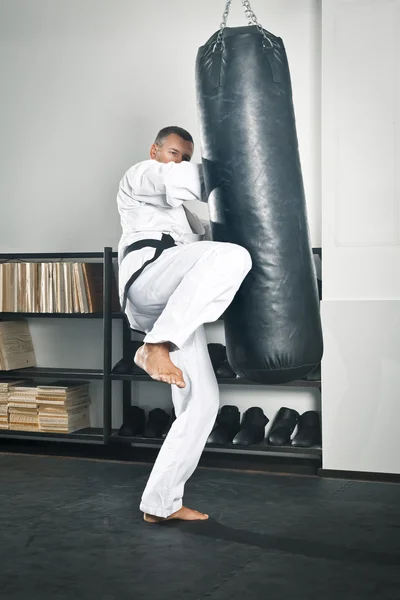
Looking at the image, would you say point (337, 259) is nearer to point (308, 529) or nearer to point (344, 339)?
point (344, 339)

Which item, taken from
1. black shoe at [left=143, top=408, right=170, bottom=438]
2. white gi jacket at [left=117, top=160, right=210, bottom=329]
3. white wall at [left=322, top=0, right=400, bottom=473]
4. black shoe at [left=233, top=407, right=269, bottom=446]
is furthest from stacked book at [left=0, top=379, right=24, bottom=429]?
white wall at [left=322, top=0, right=400, bottom=473]

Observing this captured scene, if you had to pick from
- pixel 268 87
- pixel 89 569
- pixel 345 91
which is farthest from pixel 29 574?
pixel 345 91

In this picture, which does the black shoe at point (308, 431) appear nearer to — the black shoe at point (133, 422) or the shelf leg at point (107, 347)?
the black shoe at point (133, 422)

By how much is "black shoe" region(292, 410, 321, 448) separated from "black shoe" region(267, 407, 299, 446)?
5cm

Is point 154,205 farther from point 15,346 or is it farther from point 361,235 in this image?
point 15,346

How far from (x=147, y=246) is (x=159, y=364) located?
2.22ft

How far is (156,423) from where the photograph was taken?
4426 mm

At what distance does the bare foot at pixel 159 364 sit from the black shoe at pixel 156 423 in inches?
67.9

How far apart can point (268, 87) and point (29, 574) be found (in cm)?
198

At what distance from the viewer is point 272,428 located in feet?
14.2

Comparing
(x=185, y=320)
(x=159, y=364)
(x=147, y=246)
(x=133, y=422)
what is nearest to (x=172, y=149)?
(x=147, y=246)

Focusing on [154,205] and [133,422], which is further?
[133,422]

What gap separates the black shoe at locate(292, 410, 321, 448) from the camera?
13.4 ft

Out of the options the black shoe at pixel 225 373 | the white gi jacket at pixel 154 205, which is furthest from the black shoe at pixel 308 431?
the white gi jacket at pixel 154 205
